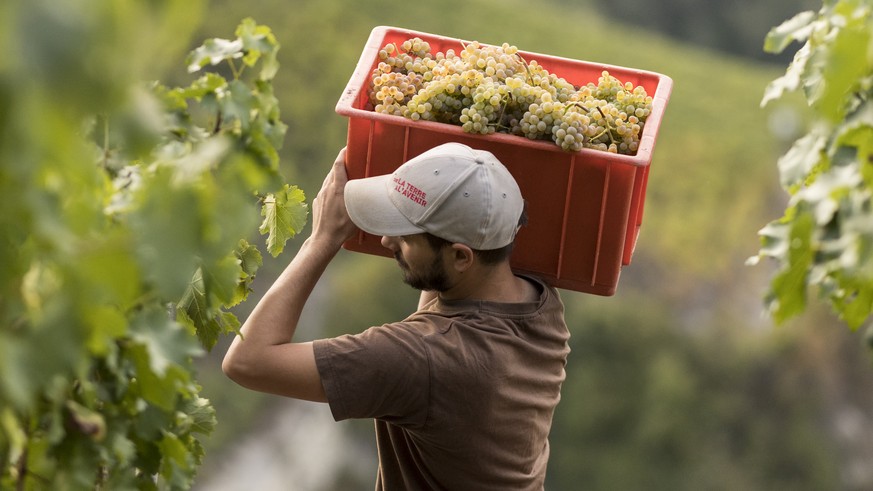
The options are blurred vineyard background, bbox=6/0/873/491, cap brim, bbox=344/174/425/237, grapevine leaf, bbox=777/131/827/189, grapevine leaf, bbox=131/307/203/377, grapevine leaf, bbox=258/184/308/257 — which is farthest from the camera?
blurred vineyard background, bbox=6/0/873/491

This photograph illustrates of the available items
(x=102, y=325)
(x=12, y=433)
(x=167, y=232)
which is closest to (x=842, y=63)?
(x=167, y=232)

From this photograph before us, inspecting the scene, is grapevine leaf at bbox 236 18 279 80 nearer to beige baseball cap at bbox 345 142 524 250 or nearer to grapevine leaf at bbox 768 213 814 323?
beige baseball cap at bbox 345 142 524 250

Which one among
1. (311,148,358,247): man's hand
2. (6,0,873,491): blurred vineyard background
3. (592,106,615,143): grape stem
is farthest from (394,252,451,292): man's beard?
(6,0,873,491): blurred vineyard background

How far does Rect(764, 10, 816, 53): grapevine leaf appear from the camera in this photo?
7.22ft

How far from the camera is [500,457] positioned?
2590 mm

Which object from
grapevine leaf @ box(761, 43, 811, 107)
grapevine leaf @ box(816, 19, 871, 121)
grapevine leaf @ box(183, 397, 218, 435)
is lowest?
grapevine leaf @ box(183, 397, 218, 435)

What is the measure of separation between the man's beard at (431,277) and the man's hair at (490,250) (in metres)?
0.02

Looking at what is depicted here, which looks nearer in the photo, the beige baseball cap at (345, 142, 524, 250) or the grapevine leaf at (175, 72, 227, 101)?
the grapevine leaf at (175, 72, 227, 101)

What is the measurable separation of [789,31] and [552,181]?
1.84 ft

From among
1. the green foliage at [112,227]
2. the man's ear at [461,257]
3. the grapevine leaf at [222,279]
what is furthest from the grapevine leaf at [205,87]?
the man's ear at [461,257]

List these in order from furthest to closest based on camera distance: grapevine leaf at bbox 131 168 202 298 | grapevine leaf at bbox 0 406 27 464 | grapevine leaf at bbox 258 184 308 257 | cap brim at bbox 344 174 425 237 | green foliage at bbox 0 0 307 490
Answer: grapevine leaf at bbox 258 184 308 257
cap brim at bbox 344 174 425 237
grapevine leaf at bbox 0 406 27 464
grapevine leaf at bbox 131 168 202 298
green foliage at bbox 0 0 307 490

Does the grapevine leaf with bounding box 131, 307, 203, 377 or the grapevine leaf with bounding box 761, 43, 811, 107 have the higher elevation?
the grapevine leaf with bounding box 761, 43, 811, 107

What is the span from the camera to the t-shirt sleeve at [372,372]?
7.95 feet

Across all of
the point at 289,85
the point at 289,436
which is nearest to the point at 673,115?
the point at 289,85
